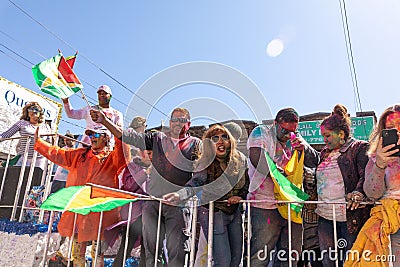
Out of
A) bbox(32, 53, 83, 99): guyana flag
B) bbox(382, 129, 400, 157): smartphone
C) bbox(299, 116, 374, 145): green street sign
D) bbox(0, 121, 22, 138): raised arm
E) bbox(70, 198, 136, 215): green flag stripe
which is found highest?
bbox(299, 116, 374, 145): green street sign

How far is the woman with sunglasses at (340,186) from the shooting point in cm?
268

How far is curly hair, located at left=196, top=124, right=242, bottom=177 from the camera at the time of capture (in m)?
3.18

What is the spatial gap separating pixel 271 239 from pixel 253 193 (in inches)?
15.6

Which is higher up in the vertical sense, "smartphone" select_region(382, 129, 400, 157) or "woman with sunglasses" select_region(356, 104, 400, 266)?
"smartphone" select_region(382, 129, 400, 157)

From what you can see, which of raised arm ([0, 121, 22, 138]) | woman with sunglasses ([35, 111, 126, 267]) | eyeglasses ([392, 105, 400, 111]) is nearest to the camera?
eyeglasses ([392, 105, 400, 111])

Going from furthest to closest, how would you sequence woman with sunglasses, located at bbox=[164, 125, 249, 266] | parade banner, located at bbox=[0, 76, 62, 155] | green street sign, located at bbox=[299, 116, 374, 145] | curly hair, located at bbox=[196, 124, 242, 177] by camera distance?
green street sign, located at bbox=[299, 116, 374, 145] → parade banner, located at bbox=[0, 76, 62, 155] → curly hair, located at bbox=[196, 124, 242, 177] → woman with sunglasses, located at bbox=[164, 125, 249, 266]

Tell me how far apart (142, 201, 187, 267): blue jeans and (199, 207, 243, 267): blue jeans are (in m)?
0.30

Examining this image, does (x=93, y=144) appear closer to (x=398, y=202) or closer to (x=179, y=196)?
(x=179, y=196)

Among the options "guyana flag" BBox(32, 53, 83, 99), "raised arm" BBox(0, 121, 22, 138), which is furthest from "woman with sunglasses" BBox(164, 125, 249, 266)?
"raised arm" BBox(0, 121, 22, 138)

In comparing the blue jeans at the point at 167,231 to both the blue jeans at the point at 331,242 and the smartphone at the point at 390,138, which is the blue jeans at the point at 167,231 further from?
the smartphone at the point at 390,138

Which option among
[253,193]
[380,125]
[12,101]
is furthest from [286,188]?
[12,101]

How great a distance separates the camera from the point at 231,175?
3160 millimetres

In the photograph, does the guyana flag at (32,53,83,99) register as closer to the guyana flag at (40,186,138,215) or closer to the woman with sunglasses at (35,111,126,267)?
the woman with sunglasses at (35,111,126,267)

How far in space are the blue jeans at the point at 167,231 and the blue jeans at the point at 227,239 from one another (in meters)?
0.30
